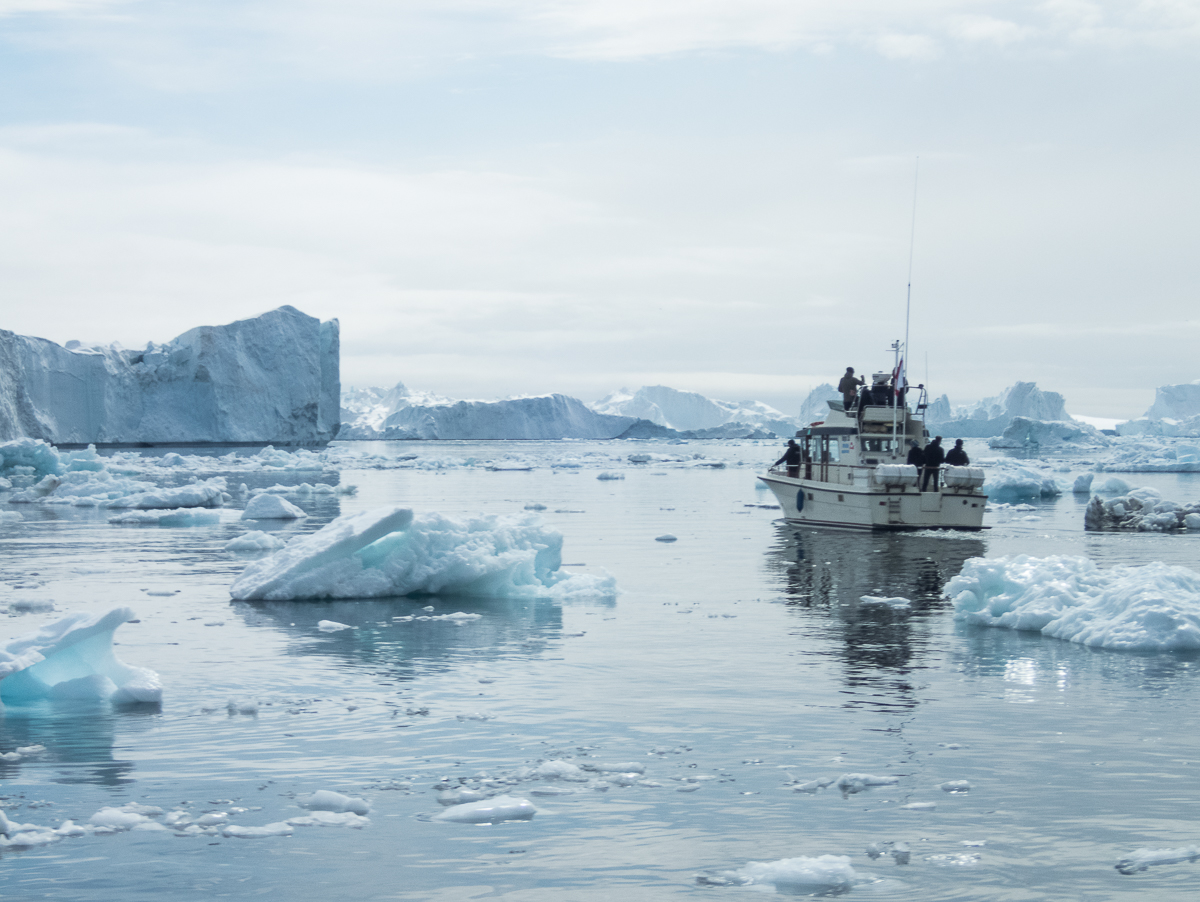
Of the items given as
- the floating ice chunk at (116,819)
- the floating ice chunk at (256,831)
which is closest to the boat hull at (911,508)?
the floating ice chunk at (256,831)

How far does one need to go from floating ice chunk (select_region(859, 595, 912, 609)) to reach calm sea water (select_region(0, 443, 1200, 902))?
198 millimetres

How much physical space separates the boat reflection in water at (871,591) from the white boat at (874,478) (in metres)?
0.42

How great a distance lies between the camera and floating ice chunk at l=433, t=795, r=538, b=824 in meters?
5.61

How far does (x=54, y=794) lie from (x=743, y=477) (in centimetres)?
4726

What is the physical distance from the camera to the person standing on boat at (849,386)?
25328 millimetres

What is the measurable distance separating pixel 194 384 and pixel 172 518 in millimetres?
51083

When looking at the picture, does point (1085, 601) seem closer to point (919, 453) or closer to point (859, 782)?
point (859, 782)

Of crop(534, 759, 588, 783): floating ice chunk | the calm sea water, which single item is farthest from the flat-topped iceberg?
crop(534, 759, 588, 783): floating ice chunk

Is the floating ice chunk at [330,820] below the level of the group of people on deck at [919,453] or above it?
below

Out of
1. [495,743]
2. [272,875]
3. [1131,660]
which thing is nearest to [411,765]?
[495,743]

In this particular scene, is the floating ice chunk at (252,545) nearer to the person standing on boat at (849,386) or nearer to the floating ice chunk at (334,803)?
the person standing on boat at (849,386)

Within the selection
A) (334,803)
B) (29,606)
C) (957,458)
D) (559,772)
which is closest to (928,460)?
(957,458)

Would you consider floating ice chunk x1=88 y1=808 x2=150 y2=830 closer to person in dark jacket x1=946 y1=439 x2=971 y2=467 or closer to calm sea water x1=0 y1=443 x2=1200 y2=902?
calm sea water x1=0 y1=443 x2=1200 y2=902

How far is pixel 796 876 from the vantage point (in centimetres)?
482
